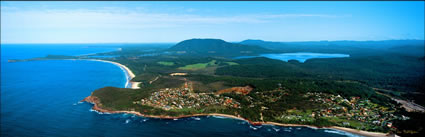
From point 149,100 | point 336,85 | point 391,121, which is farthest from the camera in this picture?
point 336,85

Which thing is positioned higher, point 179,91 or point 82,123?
point 179,91

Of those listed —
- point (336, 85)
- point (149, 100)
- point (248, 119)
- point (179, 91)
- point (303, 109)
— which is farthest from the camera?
point (336, 85)

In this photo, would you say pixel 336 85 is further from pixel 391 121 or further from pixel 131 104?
pixel 131 104

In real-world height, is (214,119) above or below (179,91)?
below

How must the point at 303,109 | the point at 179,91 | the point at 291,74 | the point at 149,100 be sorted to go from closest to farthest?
1. the point at 303,109
2. the point at 149,100
3. the point at 179,91
4. the point at 291,74

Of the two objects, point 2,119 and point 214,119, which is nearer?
point 2,119

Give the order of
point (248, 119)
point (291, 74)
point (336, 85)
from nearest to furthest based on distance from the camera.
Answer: point (248, 119) < point (336, 85) < point (291, 74)

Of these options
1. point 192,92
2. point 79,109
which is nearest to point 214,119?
point 192,92

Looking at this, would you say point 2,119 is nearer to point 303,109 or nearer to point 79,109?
point 79,109

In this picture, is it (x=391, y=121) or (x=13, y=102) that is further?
(x=13, y=102)

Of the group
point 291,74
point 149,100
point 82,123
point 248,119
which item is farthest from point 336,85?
point 82,123
